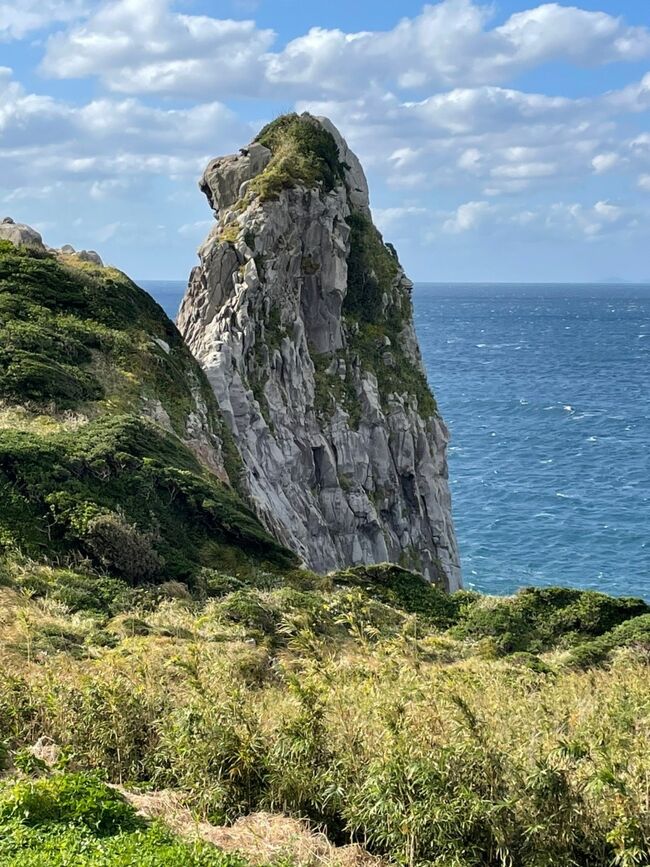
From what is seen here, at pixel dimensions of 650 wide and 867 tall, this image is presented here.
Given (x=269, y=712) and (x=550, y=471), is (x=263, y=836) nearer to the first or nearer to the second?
(x=269, y=712)

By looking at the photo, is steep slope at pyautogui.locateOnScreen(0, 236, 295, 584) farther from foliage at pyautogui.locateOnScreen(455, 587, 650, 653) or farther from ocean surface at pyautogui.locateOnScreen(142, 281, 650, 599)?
ocean surface at pyautogui.locateOnScreen(142, 281, 650, 599)

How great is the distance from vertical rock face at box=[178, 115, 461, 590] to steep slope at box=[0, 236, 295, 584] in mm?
5291

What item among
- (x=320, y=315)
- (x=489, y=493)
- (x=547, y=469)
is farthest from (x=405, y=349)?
(x=547, y=469)

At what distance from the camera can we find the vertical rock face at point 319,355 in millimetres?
47094

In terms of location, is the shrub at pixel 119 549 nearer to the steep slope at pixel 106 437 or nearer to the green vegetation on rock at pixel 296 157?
the steep slope at pixel 106 437

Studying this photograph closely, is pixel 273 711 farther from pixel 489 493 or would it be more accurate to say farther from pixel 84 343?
pixel 489 493

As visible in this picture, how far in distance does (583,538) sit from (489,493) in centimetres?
1402

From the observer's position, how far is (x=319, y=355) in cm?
5503

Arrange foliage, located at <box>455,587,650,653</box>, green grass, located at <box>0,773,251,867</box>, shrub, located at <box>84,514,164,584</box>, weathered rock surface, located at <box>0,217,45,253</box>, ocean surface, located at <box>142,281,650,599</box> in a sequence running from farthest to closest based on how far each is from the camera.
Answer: ocean surface, located at <box>142,281,650,599</box> → weathered rock surface, located at <box>0,217,45,253</box> → foliage, located at <box>455,587,650,653</box> → shrub, located at <box>84,514,164,584</box> → green grass, located at <box>0,773,251,867</box>

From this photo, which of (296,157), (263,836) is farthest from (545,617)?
(296,157)

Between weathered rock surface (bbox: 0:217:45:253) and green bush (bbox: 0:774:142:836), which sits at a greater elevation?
weathered rock surface (bbox: 0:217:45:253)

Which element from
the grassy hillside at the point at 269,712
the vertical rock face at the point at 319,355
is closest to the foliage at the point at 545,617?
the grassy hillside at the point at 269,712

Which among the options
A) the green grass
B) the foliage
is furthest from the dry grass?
the foliage

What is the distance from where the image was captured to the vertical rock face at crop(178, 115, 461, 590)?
155 ft
